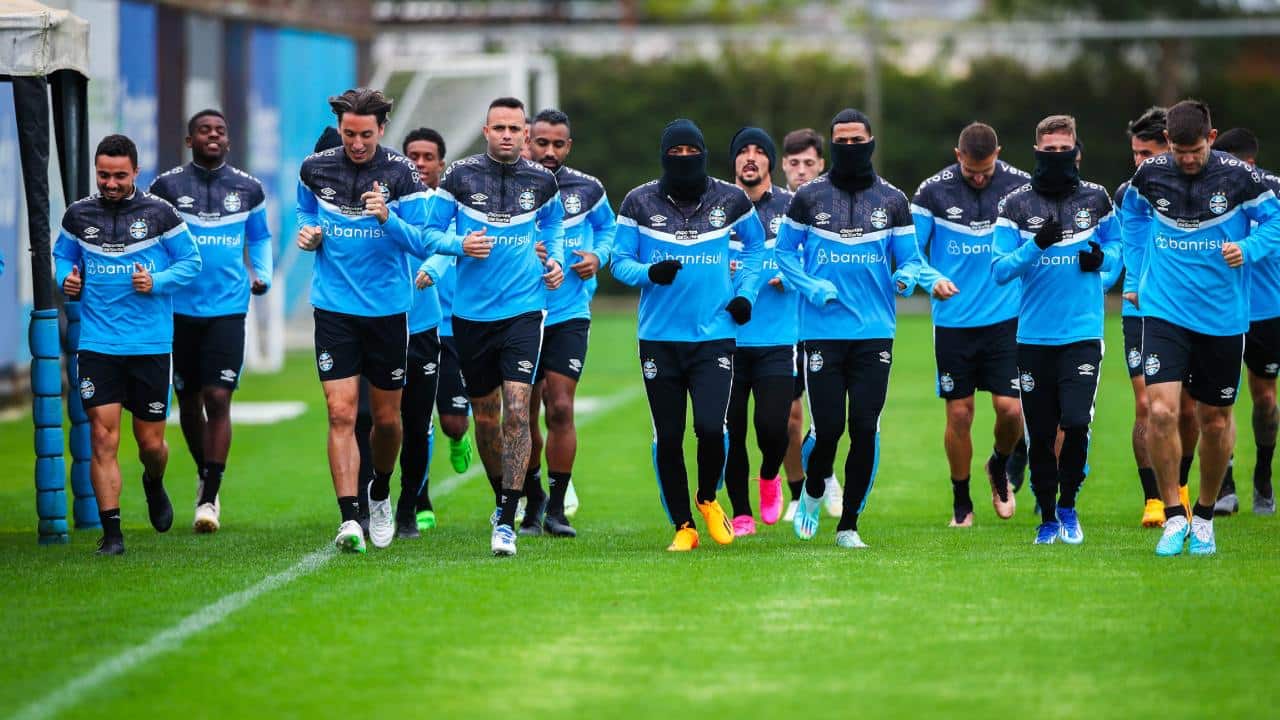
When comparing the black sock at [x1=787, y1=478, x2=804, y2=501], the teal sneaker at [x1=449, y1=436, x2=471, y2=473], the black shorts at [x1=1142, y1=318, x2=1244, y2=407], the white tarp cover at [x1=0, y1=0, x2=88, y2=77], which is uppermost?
the white tarp cover at [x1=0, y1=0, x2=88, y2=77]

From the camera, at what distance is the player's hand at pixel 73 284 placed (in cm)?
1049

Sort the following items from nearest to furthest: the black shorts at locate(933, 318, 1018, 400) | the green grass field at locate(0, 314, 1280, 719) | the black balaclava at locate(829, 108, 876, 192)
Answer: the green grass field at locate(0, 314, 1280, 719) < the black balaclava at locate(829, 108, 876, 192) < the black shorts at locate(933, 318, 1018, 400)

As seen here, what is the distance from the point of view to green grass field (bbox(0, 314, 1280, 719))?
659 centimetres

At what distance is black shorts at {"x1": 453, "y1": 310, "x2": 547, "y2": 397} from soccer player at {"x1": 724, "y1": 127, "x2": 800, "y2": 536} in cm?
131

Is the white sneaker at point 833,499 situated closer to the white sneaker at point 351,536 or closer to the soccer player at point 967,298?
the soccer player at point 967,298

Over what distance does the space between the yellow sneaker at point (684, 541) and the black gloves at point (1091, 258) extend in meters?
2.55

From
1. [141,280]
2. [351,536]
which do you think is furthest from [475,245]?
[141,280]

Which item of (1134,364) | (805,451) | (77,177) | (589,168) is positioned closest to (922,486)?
(805,451)

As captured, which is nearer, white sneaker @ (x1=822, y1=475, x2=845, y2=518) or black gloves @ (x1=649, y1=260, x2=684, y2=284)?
black gloves @ (x1=649, y1=260, x2=684, y2=284)

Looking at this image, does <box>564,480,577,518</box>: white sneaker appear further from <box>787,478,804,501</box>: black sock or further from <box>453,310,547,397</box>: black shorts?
<box>453,310,547,397</box>: black shorts

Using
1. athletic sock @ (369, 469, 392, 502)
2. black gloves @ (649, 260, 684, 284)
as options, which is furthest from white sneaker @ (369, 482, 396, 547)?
black gloves @ (649, 260, 684, 284)

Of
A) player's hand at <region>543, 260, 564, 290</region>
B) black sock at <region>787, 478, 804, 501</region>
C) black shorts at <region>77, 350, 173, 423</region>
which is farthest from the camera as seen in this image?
black sock at <region>787, 478, 804, 501</region>

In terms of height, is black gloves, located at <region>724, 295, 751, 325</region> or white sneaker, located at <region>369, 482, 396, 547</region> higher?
black gloves, located at <region>724, 295, 751, 325</region>

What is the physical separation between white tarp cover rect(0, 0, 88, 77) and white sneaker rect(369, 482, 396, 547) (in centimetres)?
313
